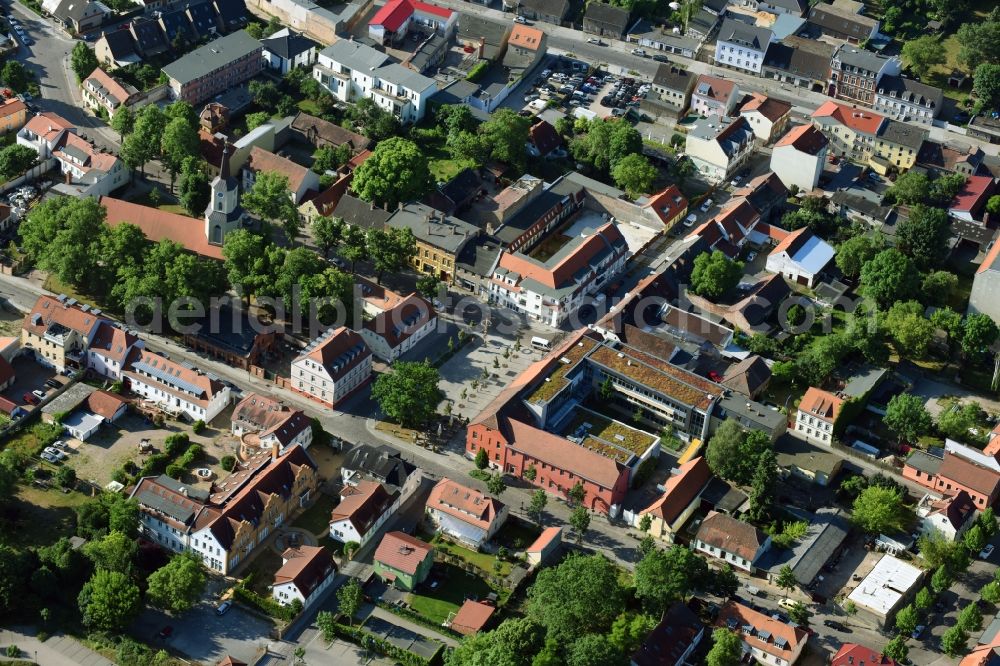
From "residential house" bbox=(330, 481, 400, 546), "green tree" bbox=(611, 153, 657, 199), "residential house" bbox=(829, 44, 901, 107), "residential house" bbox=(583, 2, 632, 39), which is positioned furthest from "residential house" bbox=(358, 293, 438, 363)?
"residential house" bbox=(829, 44, 901, 107)

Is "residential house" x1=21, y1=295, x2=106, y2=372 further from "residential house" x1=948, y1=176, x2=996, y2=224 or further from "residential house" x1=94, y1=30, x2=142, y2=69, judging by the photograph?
"residential house" x1=948, y1=176, x2=996, y2=224

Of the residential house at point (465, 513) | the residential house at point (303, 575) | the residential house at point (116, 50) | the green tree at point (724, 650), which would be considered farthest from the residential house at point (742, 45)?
the residential house at point (303, 575)

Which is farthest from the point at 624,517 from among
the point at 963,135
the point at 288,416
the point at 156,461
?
the point at 963,135

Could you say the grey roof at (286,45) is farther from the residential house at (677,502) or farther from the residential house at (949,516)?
the residential house at (949,516)

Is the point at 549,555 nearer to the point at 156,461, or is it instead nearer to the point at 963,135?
the point at 156,461

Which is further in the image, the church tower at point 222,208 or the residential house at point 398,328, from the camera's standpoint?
the church tower at point 222,208
